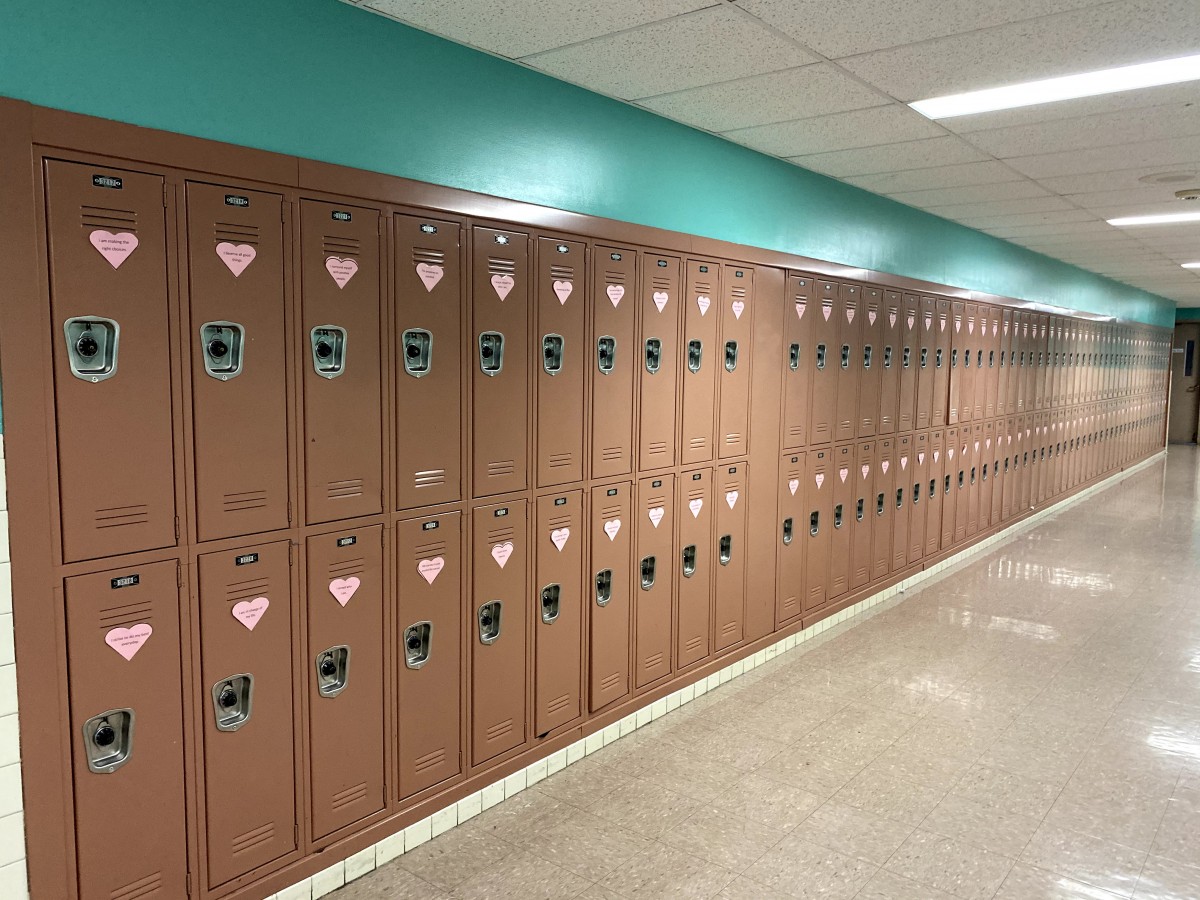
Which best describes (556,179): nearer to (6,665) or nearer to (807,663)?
(6,665)

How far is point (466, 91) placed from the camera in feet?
9.54

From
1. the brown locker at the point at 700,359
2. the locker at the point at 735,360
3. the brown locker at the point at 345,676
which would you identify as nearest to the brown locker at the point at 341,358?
the brown locker at the point at 345,676

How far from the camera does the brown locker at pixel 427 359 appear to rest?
8.95 feet

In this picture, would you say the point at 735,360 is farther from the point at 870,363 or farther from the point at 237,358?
the point at 237,358

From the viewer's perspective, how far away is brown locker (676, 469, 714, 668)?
13.5ft

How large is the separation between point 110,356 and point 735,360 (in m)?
2.96

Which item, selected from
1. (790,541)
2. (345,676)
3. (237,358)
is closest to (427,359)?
(237,358)

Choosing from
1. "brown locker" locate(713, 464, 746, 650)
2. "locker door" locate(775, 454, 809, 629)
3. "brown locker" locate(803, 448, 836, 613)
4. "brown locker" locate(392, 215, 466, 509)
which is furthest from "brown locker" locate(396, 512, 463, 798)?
"brown locker" locate(803, 448, 836, 613)

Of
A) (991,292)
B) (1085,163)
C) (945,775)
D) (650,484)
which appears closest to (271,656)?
(650,484)

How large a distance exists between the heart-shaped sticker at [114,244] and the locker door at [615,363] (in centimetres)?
179

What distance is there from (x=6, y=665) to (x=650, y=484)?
8.37 ft

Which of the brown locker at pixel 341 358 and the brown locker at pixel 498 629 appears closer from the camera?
the brown locker at pixel 341 358

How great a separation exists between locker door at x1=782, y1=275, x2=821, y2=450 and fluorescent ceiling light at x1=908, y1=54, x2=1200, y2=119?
49.3 inches

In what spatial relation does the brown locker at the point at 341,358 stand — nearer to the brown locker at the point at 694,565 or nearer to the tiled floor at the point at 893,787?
the tiled floor at the point at 893,787
